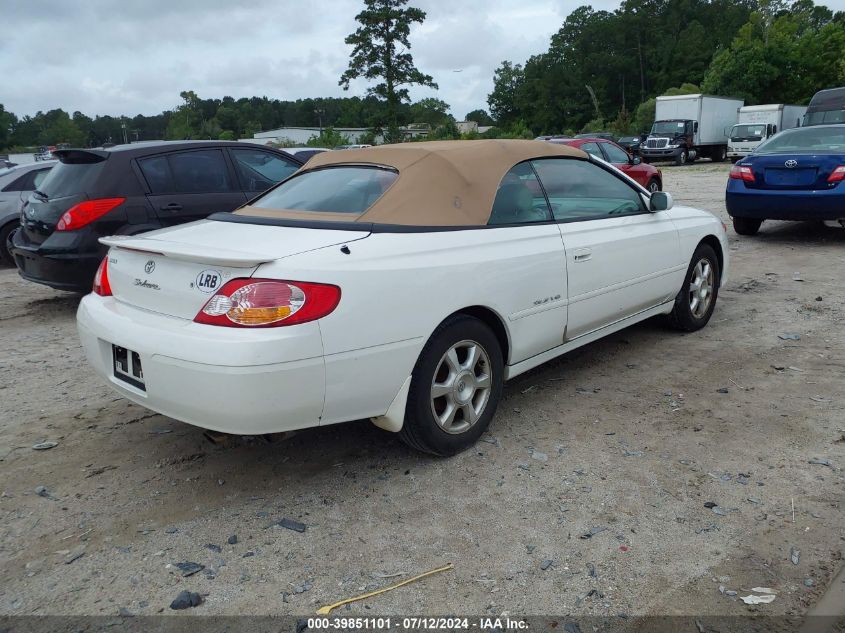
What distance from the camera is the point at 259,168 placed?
7.53 metres

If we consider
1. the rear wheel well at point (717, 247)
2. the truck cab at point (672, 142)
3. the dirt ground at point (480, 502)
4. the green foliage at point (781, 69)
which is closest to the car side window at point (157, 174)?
the dirt ground at point (480, 502)

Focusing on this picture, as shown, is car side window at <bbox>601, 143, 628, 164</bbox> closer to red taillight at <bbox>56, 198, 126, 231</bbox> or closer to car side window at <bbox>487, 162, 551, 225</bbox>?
red taillight at <bbox>56, 198, 126, 231</bbox>

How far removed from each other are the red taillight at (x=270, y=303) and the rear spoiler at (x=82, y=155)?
14.7 feet

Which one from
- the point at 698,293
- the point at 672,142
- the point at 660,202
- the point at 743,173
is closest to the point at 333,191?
the point at 660,202

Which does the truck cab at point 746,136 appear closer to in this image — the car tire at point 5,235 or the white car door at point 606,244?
the car tire at point 5,235

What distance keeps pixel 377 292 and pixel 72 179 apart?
490cm

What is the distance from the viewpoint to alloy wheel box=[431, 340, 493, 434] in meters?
3.43

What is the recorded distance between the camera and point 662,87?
294 feet

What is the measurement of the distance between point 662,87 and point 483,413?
95.7 metres

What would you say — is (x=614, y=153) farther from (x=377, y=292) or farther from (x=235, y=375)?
(x=235, y=375)

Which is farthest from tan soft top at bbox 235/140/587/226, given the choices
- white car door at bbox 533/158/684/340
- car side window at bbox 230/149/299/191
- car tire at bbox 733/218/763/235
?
car tire at bbox 733/218/763/235

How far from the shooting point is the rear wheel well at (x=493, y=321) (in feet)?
11.6

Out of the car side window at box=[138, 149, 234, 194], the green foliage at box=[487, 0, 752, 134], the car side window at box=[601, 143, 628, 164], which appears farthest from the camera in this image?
the green foliage at box=[487, 0, 752, 134]

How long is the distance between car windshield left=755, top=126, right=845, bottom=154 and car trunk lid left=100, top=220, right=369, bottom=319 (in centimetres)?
799
